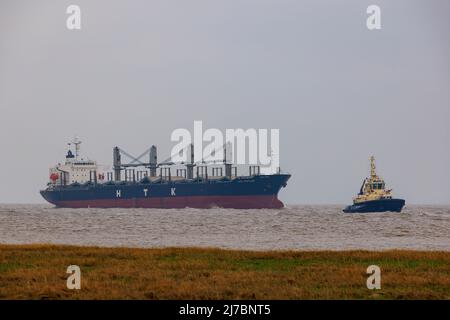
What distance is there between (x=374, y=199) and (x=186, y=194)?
52527mm

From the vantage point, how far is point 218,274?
2783cm

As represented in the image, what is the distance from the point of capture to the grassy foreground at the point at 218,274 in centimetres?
2303

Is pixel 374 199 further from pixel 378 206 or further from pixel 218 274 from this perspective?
pixel 218 274

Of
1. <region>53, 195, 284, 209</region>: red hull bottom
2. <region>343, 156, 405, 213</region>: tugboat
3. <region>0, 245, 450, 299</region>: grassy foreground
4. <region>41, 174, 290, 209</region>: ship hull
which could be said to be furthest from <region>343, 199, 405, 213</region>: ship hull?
<region>0, 245, 450, 299</region>: grassy foreground

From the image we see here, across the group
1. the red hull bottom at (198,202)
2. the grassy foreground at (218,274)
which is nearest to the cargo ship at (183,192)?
the red hull bottom at (198,202)

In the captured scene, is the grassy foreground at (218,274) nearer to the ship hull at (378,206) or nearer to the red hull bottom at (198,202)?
the ship hull at (378,206)

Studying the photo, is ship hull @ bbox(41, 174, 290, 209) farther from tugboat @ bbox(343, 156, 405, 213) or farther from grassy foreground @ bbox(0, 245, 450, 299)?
grassy foreground @ bbox(0, 245, 450, 299)

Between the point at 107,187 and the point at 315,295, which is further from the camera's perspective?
the point at 107,187

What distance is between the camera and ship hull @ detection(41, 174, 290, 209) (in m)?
156

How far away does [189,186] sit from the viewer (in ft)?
536

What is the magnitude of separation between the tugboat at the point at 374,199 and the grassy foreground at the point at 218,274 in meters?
84.2

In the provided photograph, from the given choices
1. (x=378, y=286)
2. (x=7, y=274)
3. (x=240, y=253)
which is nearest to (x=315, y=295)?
(x=378, y=286)
